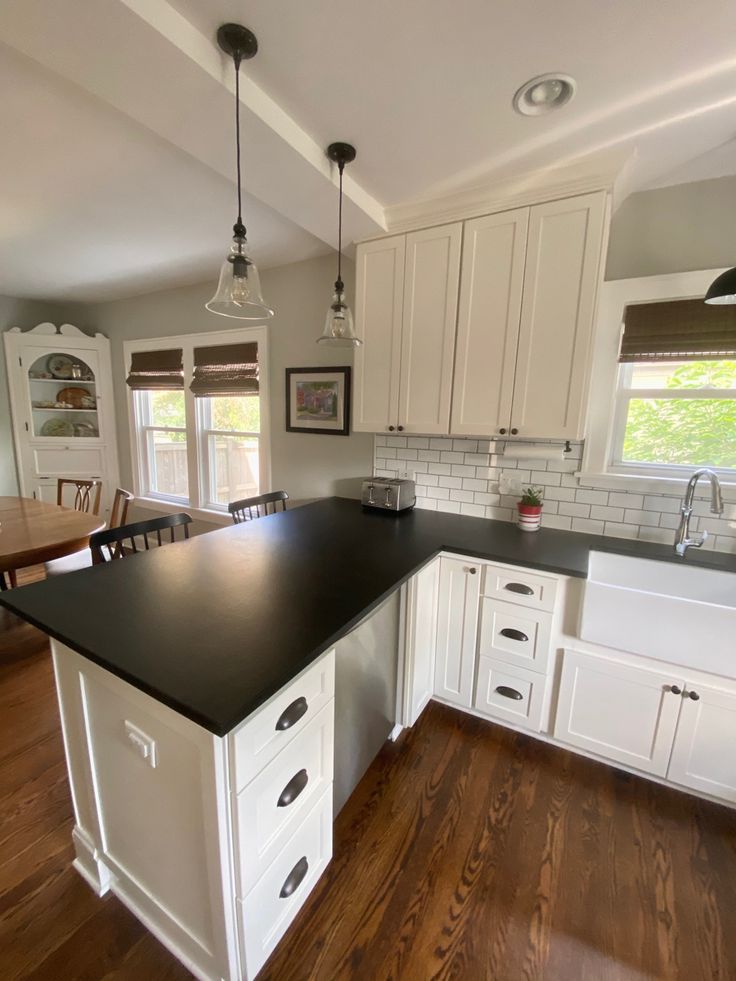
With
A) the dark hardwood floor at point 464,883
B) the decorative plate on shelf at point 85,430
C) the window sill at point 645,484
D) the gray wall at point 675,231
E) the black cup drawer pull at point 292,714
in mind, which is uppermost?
the gray wall at point 675,231

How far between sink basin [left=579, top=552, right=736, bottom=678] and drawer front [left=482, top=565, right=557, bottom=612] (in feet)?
0.44

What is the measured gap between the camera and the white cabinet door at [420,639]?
163 centimetres

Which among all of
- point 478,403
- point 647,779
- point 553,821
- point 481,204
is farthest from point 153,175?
point 647,779

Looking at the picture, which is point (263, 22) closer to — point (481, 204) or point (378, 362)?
point (481, 204)

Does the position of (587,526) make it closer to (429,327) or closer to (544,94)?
A: (429,327)

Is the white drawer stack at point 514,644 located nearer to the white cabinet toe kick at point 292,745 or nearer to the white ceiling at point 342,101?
the white cabinet toe kick at point 292,745

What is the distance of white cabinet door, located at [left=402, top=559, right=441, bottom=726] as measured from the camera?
1.63 metres

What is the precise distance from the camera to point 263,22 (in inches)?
38.7

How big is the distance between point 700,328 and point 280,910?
2.49 metres

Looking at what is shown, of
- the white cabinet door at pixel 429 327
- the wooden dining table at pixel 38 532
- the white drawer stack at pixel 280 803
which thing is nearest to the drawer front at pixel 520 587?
the white cabinet door at pixel 429 327

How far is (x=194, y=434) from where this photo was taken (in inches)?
133

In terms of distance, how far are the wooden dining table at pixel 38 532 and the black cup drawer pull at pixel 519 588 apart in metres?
2.15

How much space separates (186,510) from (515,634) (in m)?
2.96

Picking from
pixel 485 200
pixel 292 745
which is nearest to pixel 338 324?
pixel 485 200
